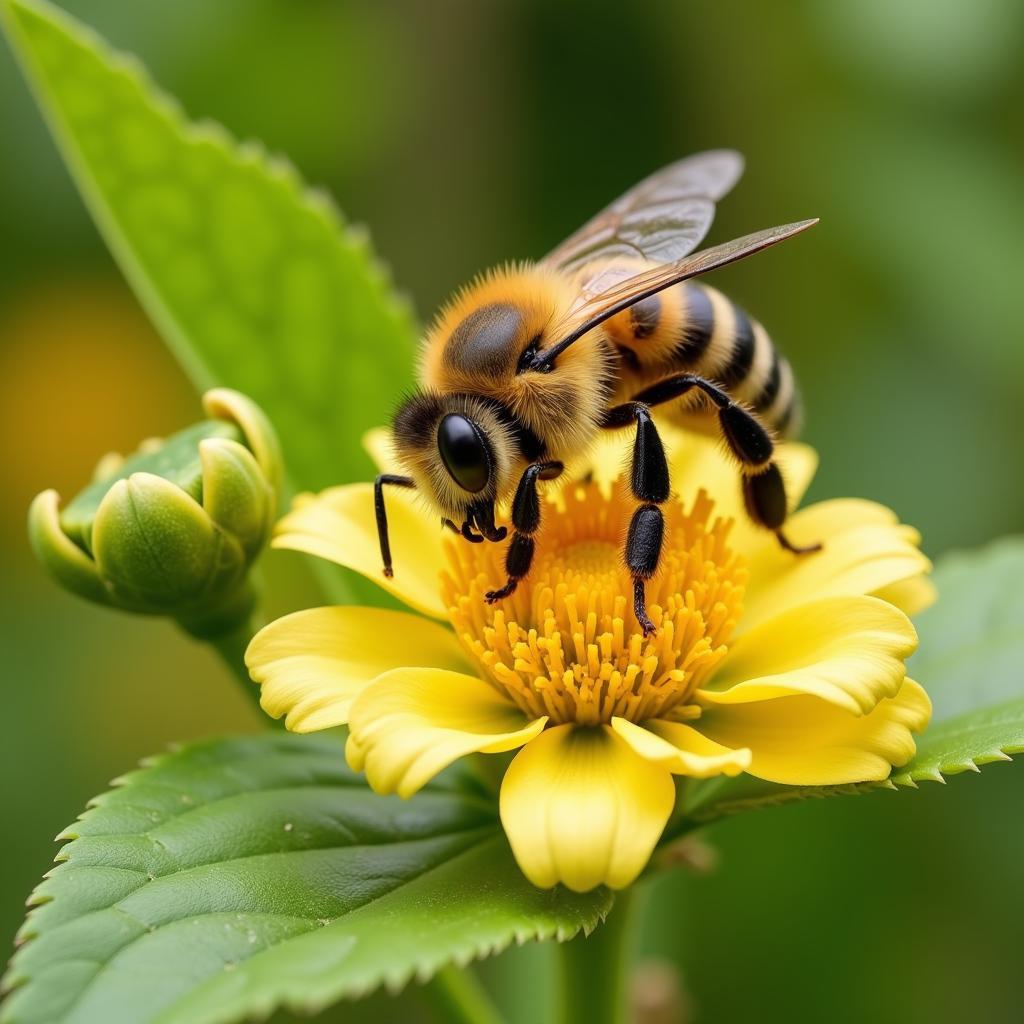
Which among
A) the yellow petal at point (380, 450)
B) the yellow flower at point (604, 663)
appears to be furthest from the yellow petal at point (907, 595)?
the yellow petal at point (380, 450)

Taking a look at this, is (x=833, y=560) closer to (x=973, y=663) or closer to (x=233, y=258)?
(x=973, y=663)

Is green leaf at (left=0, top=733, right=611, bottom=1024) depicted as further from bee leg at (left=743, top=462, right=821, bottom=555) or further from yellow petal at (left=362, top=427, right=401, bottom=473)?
bee leg at (left=743, top=462, right=821, bottom=555)

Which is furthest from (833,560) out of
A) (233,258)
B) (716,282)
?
(716,282)

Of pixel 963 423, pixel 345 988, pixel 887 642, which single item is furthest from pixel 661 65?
pixel 345 988

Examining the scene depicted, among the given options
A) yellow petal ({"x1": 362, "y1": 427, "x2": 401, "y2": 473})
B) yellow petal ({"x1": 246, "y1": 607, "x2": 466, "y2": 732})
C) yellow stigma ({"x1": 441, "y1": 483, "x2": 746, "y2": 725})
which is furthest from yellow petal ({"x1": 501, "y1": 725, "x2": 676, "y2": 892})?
yellow petal ({"x1": 362, "y1": 427, "x2": 401, "y2": 473})

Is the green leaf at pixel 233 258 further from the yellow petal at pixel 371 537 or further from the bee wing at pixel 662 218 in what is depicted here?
the bee wing at pixel 662 218

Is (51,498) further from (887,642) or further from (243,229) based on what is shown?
(887,642)
